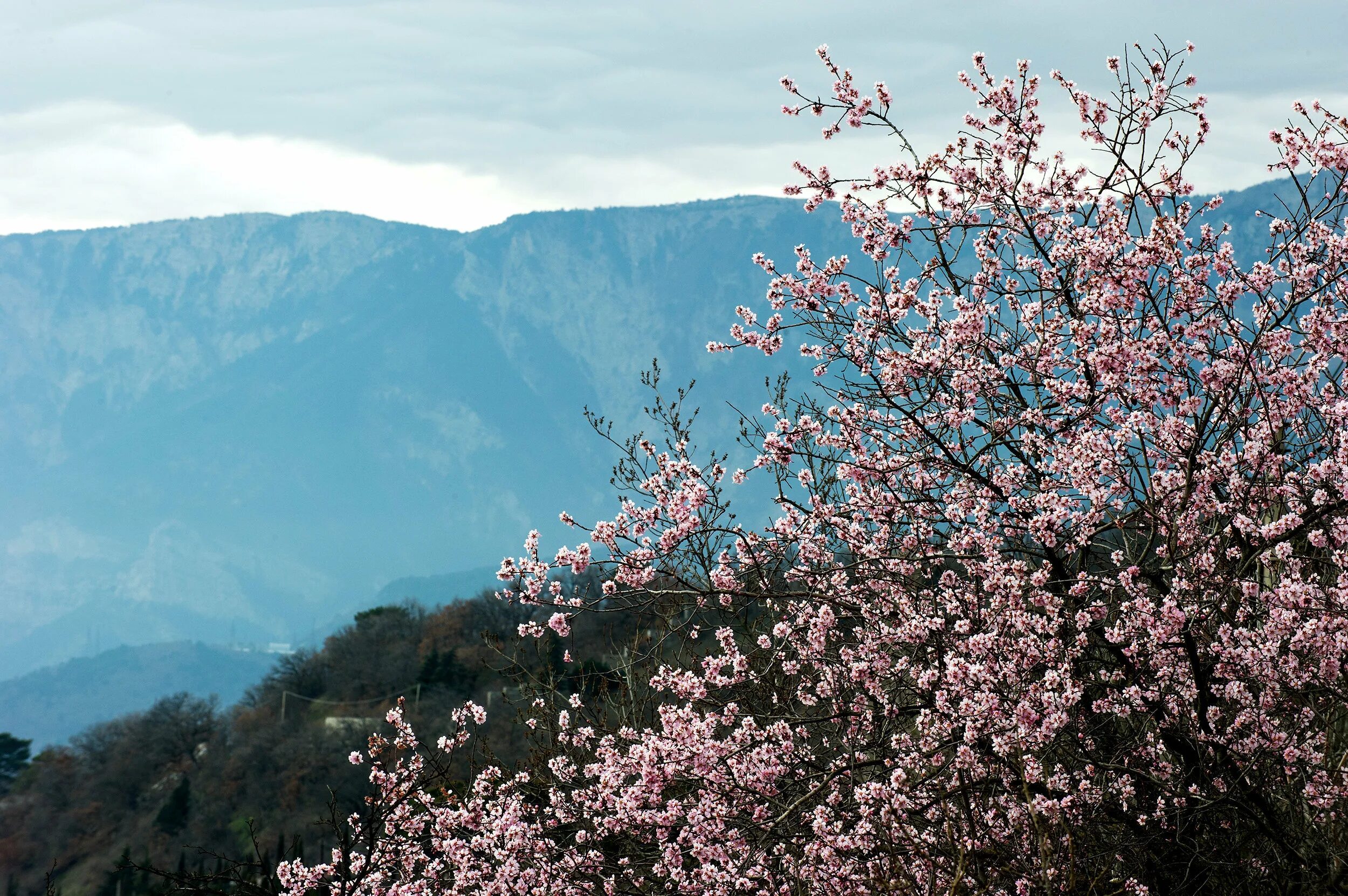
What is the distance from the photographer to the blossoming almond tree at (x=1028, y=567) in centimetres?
576

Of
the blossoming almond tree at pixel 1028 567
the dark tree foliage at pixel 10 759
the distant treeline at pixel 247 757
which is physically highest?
the blossoming almond tree at pixel 1028 567

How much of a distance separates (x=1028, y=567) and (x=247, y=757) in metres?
54.1

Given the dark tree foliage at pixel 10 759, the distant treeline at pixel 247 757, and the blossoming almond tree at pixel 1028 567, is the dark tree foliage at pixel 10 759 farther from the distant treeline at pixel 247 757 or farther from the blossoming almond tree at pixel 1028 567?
the blossoming almond tree at pixel 1028 567

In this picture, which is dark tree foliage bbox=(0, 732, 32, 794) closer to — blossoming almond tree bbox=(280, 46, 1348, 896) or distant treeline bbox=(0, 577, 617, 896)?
distant treeline bbox=(0, 577, 617, 896)

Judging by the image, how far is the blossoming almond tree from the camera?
5.76 metres

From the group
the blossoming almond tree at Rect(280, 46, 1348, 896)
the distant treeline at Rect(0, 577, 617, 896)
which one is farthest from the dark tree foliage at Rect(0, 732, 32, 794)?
the blossoming almond tree at Rect(280, 46, 1348, 896)

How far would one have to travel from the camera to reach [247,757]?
178ft

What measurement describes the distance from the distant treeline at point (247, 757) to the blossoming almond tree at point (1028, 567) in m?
31.7

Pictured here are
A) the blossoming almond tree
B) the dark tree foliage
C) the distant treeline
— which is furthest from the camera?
the dark tree foliage

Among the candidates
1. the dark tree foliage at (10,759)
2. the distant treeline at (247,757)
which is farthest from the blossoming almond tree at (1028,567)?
the dark tree foliage at (10,759)

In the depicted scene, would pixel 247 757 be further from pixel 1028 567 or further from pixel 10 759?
pixel 1028 567

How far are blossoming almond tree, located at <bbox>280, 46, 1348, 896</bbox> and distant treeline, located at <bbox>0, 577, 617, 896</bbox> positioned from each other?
104 feet

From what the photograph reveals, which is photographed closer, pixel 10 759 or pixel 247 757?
pixel 247 757

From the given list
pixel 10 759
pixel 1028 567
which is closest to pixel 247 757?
pixel 10 759
